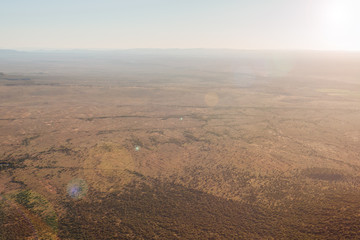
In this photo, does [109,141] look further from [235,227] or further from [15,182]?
[235,227]

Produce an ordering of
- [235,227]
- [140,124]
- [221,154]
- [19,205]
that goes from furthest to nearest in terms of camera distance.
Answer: [140,124]
[221,154]
[19,205]
[235,227]

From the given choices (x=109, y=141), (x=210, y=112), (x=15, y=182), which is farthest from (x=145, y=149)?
(x=210, y=112)

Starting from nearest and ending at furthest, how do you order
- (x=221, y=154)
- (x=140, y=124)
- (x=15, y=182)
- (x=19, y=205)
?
(x=19, y=205)
(x=15, y=182)
(x=221, y=154)
(x=140, y=124)

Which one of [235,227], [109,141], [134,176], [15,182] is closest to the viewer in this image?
[235,227]

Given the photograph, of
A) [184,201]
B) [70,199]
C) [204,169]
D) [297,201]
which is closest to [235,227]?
[184,201]

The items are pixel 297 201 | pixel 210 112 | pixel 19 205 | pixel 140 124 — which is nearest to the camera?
pixel 19 205

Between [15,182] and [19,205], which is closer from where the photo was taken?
[19,205]

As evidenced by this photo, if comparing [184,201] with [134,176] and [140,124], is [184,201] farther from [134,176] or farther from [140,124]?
[140,124]

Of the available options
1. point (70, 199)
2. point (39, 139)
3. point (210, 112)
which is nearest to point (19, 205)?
point (70, 199)

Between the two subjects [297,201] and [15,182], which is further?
[15,182]
